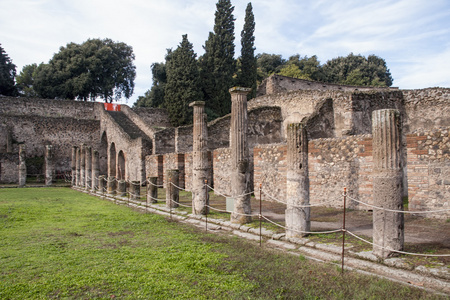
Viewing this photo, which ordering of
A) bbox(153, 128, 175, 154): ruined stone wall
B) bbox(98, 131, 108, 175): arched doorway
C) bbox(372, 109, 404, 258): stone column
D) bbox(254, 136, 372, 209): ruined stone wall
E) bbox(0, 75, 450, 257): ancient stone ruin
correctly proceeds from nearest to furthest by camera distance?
bbox(372, 109, 404, 258): stone column
bbox(0, 75, 450, 257): ancient stone ruin
bbox(254, 136, 372, 209): ruined stone wall
bbox(153, 128, 175, 154): ruined stone wall
bbox(98, 131, 108, 175): arched doorway

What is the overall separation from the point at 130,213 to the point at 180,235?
3747mm

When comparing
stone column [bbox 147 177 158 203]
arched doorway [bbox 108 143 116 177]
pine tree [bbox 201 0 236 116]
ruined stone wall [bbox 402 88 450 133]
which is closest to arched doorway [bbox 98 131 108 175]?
arched doorway [bbox 108 143 116 177]

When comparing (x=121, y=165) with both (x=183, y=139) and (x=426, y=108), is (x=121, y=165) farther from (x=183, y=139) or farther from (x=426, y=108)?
(x=426, y=108)

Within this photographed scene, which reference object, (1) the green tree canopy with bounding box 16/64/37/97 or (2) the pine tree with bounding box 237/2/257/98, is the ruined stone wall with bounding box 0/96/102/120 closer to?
(1) the green tree canopy with bounding box 16/64/37/97

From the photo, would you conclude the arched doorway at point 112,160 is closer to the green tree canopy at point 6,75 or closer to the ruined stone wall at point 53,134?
the ruined stone wall at point 53,134

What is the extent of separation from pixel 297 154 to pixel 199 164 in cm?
395

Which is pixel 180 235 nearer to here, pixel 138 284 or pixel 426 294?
pixel 138 284

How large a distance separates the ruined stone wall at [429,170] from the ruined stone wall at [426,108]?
20.4 feet

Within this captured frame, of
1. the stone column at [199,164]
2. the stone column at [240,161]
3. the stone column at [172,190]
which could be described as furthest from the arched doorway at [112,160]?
the stone column at [240,161]

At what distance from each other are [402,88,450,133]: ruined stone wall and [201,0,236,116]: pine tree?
18656mm

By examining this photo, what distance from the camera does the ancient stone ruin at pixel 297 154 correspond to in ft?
18.2

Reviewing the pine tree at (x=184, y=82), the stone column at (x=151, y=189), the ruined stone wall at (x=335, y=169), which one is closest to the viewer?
the ruined stone wall at (x=335, y=169)

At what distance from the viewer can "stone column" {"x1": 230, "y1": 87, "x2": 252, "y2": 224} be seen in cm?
836

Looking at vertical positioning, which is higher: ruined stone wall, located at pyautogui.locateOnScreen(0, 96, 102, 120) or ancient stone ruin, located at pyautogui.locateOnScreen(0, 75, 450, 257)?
ruined stone wall, located at pyautogui.locateOnScreen(0, 96, 102, 120)
